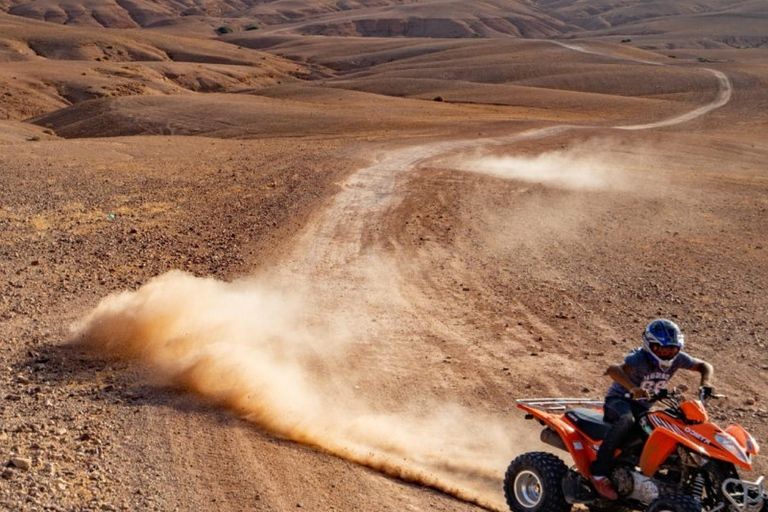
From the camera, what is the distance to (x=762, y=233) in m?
18.8

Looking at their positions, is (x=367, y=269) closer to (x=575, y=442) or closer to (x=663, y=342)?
(x=575, y=442)

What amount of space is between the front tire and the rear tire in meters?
Answer: 0.96

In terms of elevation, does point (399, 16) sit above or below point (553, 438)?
above

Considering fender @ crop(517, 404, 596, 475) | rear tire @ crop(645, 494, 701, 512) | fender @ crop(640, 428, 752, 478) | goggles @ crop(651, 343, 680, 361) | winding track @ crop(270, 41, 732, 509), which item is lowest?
winding track @ crop(270, 41, 732, 509)

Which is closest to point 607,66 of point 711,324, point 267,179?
point 267,179

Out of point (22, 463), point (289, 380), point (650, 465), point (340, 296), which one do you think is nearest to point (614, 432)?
point (650, 465)

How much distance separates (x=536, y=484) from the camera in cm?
669

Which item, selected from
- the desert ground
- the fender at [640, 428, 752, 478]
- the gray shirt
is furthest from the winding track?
the gray shirt

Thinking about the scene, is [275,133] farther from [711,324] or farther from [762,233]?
[711,324]

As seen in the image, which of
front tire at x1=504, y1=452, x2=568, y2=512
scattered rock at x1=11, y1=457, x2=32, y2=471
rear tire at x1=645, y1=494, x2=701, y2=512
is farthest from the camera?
scattered rock at x1=11, y1=457, x2=32, y2=471

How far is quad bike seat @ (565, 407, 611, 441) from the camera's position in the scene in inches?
258

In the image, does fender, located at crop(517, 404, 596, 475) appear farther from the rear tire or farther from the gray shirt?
the rear tire

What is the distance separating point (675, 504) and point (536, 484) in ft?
4.73

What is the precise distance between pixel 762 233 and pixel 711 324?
777 cm
